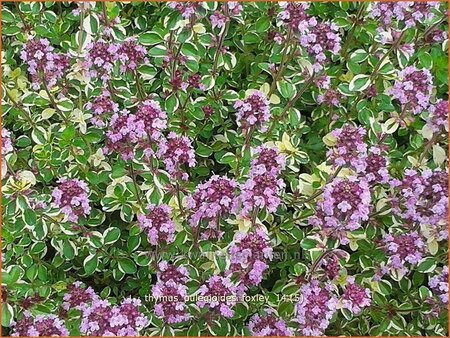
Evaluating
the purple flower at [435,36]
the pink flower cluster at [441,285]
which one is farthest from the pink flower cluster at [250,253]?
the purple flower at [435,36]

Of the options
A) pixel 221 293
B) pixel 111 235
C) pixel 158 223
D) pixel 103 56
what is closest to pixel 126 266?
pixel 111 235

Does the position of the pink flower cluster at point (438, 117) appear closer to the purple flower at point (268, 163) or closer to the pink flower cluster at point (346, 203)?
the pink flower cluster at point (346, 203)

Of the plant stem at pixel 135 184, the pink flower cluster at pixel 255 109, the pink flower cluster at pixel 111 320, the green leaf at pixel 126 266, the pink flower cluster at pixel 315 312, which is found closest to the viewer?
the pink flower cluster at pixel 111 320

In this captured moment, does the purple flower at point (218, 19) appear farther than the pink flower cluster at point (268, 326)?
Yes

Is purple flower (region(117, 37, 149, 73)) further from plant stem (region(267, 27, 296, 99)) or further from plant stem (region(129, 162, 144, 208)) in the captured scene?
plant stem (region(267, 27, 296, 99))

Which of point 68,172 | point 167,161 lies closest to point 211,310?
point 167,161

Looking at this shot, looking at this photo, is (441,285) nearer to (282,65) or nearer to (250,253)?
(250,253)

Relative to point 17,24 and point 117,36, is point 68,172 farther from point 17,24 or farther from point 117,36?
point 17,24
